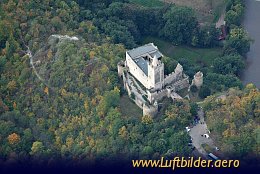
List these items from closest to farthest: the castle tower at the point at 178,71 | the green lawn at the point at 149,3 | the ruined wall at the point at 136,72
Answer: the ruined wall at the point at 136,72, the castle tower at the point at 178,71, the green lawn at the point at 149,3

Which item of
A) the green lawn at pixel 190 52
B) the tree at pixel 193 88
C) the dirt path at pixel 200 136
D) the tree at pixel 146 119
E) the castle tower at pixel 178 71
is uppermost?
the castle tower at pixel 178 71

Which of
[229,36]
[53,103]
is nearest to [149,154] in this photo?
[53,103]

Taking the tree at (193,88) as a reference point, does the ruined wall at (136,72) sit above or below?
above

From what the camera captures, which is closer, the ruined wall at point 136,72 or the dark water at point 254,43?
the ruined wall at point 136,72

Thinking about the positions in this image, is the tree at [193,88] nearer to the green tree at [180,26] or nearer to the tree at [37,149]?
the green tree at [180,26]

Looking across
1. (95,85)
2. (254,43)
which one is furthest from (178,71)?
(254,43)

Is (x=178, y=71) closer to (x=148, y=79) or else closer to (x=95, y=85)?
(x=148, y=79)

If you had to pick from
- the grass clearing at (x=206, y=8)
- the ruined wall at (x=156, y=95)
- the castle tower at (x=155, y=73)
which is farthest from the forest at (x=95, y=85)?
the castle tower at (x=155, y=73)

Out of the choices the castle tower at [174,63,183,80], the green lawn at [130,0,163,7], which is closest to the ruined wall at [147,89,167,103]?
the castle tower at [174,63,183,80]
